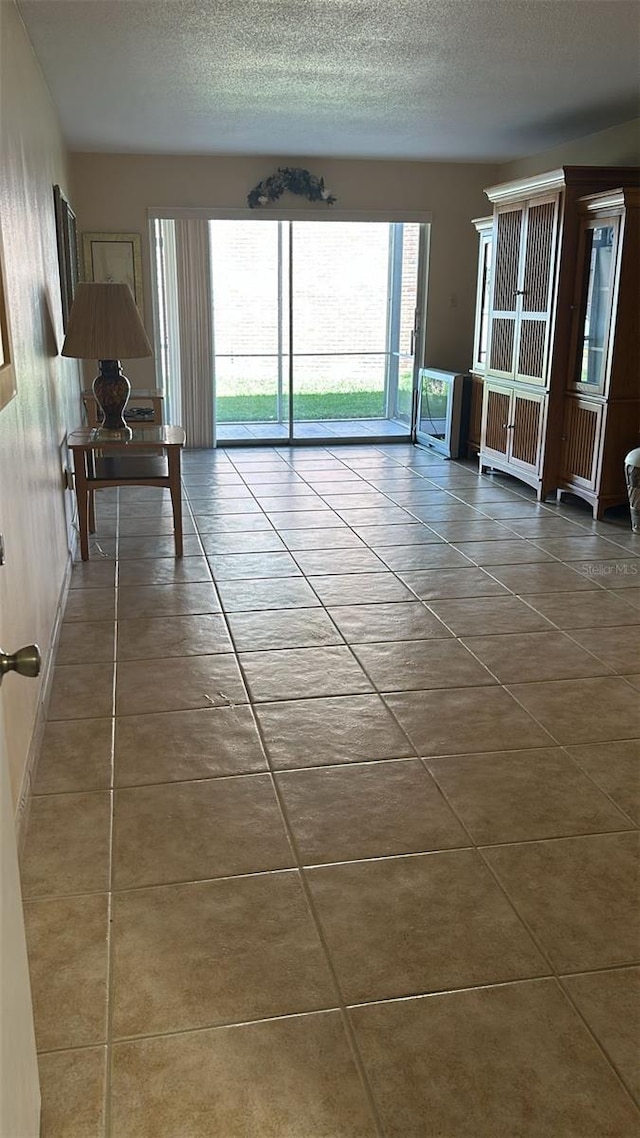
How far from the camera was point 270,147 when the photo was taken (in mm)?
6812

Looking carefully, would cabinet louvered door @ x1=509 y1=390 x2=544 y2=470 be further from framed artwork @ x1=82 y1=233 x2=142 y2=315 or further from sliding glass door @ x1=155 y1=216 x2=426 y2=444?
framed artwork @ x1=82 y1=233 x2=142 y2=315

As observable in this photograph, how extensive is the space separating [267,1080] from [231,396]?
8447 mm

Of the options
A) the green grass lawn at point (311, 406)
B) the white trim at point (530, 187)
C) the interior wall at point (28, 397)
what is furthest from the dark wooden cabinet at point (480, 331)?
the interior wall at point (28, 397)

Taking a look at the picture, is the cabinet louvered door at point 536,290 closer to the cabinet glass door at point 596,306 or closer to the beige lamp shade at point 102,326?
the cabinet glass door at point 596,306

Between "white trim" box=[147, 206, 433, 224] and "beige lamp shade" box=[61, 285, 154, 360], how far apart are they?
317 cm

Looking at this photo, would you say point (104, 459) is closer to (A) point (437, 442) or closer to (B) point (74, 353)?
(B) point (74, 353)

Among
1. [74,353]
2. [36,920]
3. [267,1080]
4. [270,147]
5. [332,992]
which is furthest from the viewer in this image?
[270,147]

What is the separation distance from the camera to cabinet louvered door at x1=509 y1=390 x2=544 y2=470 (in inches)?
230

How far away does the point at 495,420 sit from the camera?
6.49 m

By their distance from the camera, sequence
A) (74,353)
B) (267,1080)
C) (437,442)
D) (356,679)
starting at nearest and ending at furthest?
(267,1080) < (356,679) < (74,353) < (437,442)

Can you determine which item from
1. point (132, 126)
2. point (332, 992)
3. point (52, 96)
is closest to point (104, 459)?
point (52, 96)

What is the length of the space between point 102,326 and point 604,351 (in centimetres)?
283

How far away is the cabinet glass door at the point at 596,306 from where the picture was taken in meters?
5.17

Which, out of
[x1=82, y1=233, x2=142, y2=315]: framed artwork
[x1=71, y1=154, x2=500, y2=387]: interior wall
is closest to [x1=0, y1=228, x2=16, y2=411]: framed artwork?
[x1=82, y1=233, x2=142, y2=315]: framed artwork
